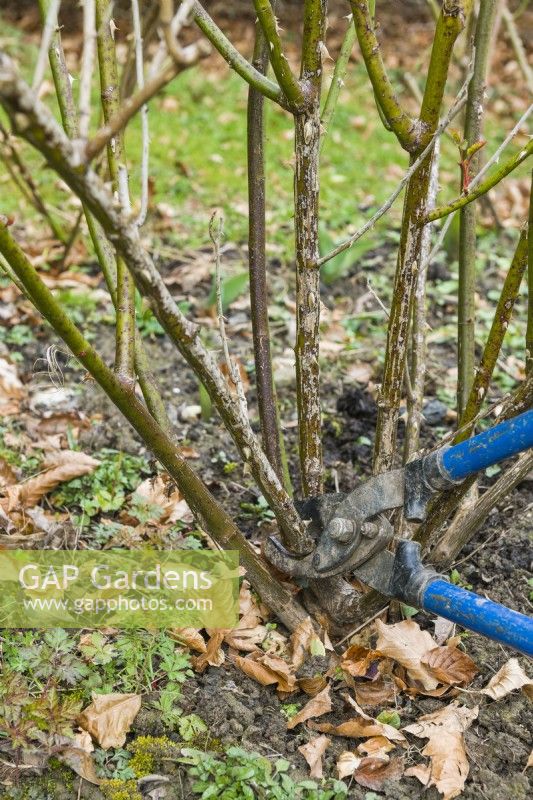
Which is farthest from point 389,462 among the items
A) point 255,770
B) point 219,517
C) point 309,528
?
point 255,770

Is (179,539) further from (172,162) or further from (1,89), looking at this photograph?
(172,162)

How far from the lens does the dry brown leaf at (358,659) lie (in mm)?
1877

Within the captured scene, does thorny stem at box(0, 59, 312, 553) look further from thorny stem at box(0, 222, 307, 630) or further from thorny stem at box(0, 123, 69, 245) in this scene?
thorny stem at box(0, 123, 69, 245)

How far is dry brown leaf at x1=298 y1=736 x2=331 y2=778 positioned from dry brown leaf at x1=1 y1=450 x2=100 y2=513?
105 centimetres

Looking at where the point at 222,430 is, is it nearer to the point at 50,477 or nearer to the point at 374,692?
the point at 50,477

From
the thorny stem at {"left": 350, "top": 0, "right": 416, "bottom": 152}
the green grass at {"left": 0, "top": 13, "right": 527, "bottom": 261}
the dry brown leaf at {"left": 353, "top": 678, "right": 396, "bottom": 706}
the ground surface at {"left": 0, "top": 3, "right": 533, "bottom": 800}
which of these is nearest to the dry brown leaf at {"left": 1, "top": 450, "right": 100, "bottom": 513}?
the ground surface at {"left": 0, "top": 3, "right": 533, "bottom": 800}

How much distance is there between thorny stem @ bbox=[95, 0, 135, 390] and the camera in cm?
172

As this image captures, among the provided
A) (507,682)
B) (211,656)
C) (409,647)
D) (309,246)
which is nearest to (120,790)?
(211,656)

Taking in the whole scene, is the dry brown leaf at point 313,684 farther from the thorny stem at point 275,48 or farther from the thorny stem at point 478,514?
the thorny stem at point 275,48

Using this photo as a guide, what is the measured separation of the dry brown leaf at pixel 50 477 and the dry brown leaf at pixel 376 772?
1.16m

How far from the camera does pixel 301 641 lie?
→ 1.92 meters

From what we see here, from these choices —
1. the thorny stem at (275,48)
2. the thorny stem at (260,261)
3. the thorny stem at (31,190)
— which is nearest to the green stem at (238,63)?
the thorny stem at (275,48)

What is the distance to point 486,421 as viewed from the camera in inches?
107

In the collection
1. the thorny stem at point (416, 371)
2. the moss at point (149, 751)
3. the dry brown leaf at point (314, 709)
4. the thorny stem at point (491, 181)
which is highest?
the thorny stem at point (491, 181)
